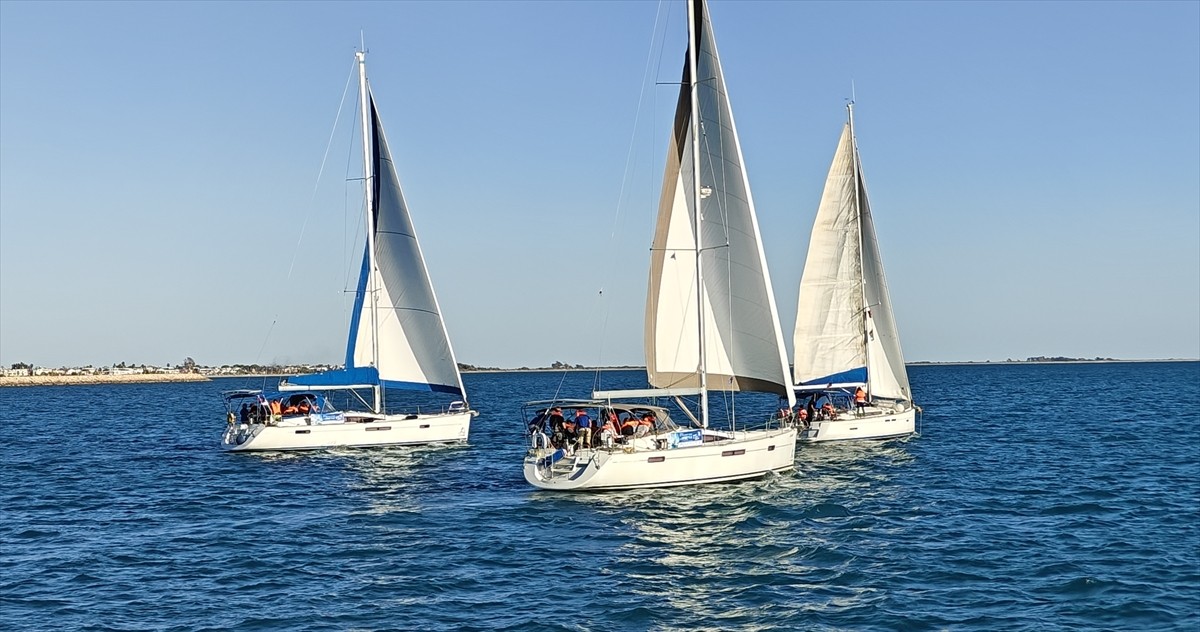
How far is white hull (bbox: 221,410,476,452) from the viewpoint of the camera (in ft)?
138

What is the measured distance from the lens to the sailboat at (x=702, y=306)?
30156 millimetres

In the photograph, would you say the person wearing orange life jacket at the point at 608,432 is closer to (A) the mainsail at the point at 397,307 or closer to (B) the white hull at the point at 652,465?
(B) the white hull at the point at 652,465

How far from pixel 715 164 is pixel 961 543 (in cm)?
1393

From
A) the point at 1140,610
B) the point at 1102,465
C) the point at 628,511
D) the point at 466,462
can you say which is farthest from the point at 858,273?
the point at 1140,610

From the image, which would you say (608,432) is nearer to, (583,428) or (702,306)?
(583,428)

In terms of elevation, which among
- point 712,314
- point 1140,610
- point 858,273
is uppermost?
point 858,273

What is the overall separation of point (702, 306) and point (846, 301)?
57.3 ft

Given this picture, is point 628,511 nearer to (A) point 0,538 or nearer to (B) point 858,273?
(A) point 0,538

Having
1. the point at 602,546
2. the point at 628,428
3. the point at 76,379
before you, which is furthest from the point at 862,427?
the point at 76,379

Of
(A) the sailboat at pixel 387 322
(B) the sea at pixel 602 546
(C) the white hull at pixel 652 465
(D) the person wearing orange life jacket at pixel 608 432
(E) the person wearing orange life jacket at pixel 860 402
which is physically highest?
(A) the sailboat at pixel 387 322

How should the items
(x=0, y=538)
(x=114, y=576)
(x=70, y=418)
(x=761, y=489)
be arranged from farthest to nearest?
(x=70, y=418)
(x=761, y=489)
(x=0, y=538)
(x=114, y=576)

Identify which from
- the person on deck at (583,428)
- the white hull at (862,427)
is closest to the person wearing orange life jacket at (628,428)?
the person on deck at (583,428)

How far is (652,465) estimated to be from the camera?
28531 mm

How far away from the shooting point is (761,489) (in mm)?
29750
